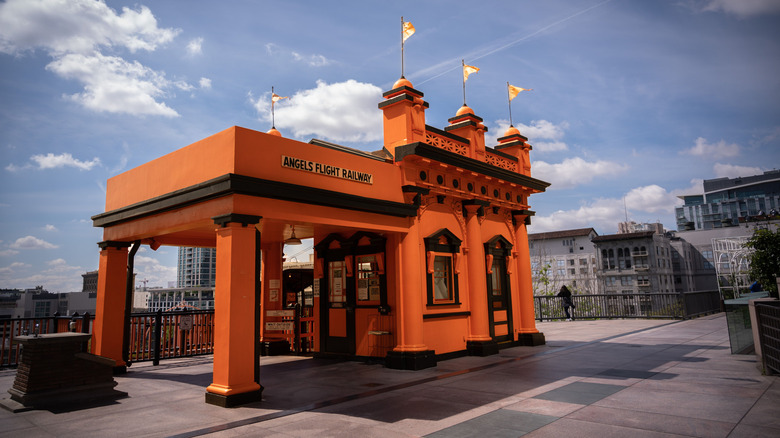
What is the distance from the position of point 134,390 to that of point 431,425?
242 inches

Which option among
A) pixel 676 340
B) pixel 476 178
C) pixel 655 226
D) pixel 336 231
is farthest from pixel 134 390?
pixel 655 226

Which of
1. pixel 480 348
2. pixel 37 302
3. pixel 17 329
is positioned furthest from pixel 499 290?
pixel 37 302

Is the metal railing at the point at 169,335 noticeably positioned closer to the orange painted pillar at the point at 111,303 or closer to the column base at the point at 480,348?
the orange painted pillar at the point at 111,303

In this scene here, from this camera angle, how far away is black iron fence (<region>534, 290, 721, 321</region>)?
70.0 feet

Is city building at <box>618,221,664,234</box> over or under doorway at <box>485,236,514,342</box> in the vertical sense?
over

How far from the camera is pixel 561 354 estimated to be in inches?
479

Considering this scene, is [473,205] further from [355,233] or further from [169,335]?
[169,335]

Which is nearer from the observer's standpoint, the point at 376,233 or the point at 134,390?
the point at 134,390

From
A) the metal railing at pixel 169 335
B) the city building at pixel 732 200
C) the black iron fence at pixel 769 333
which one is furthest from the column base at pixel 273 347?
the city building at pixel 732 200

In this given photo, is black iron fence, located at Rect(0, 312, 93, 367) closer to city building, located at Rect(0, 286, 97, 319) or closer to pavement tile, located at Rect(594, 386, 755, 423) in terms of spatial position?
pavement tile, located at Rect(594, 386, 755, 423)

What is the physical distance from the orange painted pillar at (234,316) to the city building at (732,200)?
114 metres

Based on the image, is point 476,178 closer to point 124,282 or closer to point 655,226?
point 124,282

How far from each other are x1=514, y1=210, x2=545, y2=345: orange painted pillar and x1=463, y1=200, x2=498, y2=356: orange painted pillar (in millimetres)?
Result: 2014

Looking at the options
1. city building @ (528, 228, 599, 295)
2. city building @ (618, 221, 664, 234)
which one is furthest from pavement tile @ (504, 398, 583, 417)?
city building @ (618, 221, 664, 234)
